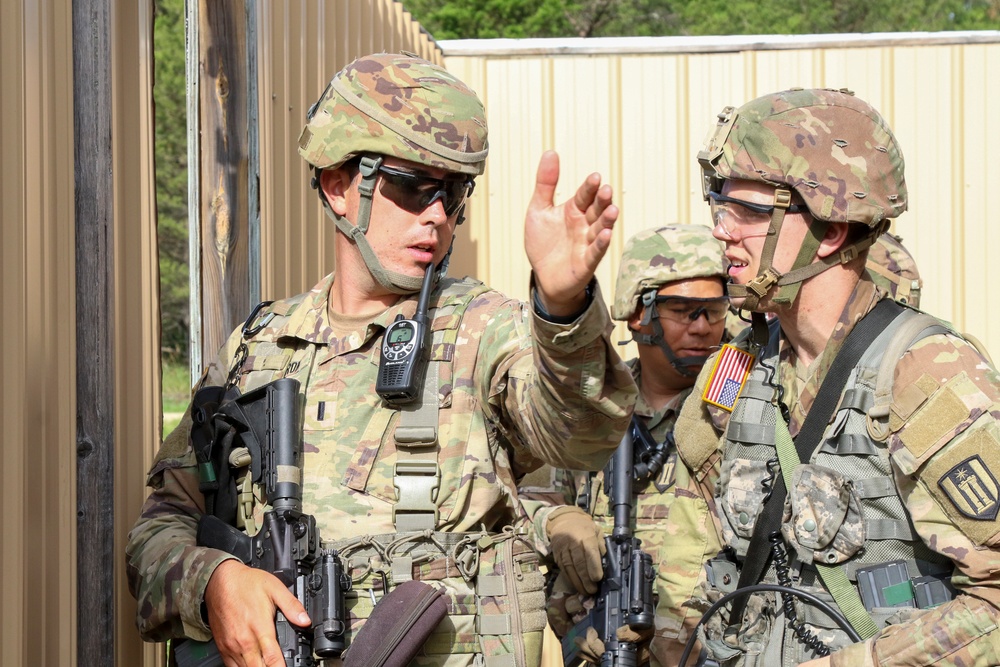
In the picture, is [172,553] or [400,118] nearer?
[172,553]

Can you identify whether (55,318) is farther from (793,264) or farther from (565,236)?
(793,264)

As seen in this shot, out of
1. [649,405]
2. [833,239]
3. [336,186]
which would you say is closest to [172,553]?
[336,186]

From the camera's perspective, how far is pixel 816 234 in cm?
332

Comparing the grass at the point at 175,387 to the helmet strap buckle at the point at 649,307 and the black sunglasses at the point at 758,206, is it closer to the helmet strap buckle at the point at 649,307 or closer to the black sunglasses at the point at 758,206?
the helmet strap buckle at the point at 649,307

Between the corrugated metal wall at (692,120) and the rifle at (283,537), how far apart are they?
182 inches

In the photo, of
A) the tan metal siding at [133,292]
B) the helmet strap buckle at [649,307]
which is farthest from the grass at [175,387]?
the tan metal siding at [133,292]

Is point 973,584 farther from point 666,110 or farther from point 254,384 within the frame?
point 666,110

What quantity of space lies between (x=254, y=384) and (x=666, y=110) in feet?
16.2

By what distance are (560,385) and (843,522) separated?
0.98 m

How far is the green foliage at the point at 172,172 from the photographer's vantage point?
77.5 feet

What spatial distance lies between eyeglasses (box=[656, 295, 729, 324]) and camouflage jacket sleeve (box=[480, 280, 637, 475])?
235cm

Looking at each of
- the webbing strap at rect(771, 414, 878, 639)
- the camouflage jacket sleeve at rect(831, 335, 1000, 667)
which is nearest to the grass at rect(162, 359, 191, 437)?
the webbing strap at rect(771, 414, 878, 639)

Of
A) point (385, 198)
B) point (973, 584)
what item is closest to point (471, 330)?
point (385, 198)

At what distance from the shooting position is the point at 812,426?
3180 millimetres
